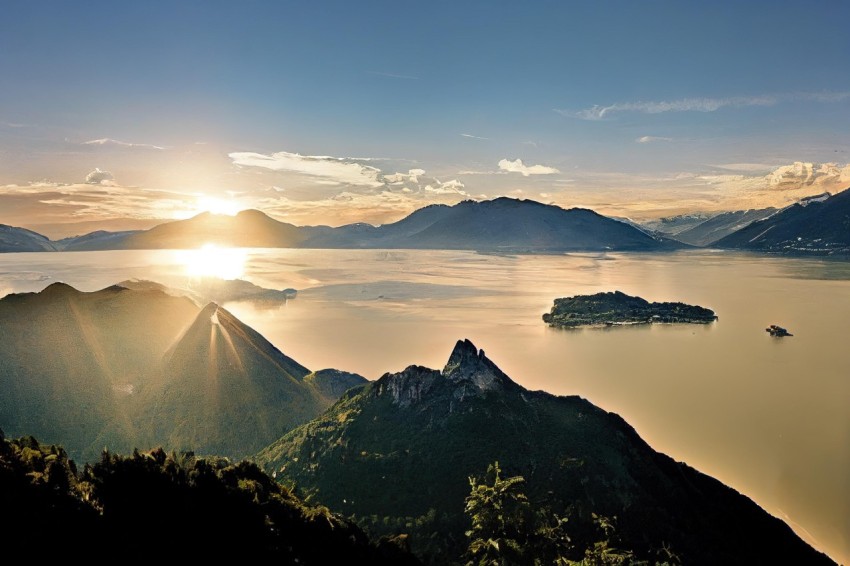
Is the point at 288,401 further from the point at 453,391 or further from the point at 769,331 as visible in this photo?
the point at 769,331

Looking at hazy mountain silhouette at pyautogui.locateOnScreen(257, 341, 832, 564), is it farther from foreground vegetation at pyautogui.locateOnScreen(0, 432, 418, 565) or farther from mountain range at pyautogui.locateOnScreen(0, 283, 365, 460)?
foreground vegetation at pyautogui.locateOnScreen(0, 432, 418, 565)

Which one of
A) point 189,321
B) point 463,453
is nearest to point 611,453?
point 463,453

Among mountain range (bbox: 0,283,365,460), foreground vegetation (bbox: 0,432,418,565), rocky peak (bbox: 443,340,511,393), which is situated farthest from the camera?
mountain range (bbox: 0,283,365,460)

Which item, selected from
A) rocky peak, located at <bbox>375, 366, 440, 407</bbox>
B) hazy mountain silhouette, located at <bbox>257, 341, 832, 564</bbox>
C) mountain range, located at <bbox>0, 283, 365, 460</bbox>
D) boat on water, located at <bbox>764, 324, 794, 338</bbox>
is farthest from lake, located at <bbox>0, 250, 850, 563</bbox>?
rocky peak, located at <bbox>375, 366, 440, 407</bbox>

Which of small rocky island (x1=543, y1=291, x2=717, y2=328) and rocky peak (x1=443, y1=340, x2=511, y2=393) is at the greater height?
rocky peak (x1=443, y1=340, x2=511, y2=393)

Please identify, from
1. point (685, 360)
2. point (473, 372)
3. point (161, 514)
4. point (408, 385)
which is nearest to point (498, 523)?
point (473, 372)

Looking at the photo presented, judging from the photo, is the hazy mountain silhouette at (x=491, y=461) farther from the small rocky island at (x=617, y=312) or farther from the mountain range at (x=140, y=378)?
the small rocky island at (x=617, y=312)

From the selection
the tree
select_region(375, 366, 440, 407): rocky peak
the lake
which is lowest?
the lake
